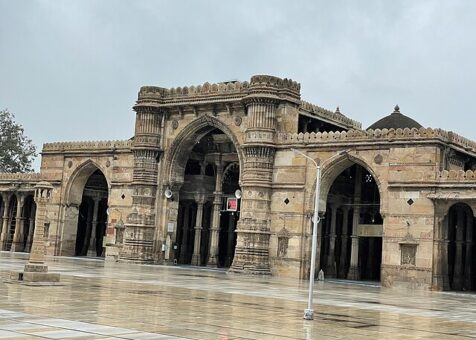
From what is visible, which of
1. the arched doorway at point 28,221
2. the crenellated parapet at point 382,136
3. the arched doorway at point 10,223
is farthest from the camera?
the arched doorway at point 10,223

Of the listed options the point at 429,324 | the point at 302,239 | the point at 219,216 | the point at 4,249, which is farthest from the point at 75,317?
the point at 4,249

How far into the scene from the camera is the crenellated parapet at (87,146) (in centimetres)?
5135

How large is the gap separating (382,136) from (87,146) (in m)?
24.7

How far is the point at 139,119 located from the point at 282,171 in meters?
12.3

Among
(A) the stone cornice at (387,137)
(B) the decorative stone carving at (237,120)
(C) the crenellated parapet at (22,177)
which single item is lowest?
(C) the crenellated parapet at (22,177)

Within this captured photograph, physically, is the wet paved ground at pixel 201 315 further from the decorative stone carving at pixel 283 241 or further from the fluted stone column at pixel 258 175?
the fluted stone column at pixel 258 175

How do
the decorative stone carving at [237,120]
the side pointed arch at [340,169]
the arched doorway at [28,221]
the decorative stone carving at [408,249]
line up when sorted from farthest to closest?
1. the arched doorway at [28,221]
2. the decorative stone carving at [237,120]
3. the side pointed arch at [340,169]
4. the decorative stone carving at [408,249]

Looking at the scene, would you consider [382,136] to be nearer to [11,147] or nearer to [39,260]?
[39,260]

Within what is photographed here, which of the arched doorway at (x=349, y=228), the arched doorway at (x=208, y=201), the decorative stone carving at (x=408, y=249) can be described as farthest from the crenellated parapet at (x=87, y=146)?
the decorative stone carving at (x=408, y=249)

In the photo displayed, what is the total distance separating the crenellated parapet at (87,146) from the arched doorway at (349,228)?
49.8ft

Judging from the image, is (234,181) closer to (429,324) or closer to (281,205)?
(281,205)

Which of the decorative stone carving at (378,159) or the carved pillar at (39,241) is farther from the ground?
the decorative stone carving at (378,159)

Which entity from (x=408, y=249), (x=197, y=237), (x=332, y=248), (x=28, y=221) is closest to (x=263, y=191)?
(x=332, y=248)

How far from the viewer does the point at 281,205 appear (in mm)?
42594
